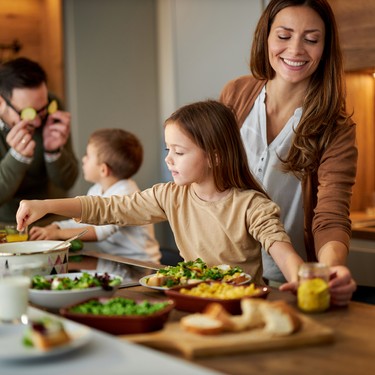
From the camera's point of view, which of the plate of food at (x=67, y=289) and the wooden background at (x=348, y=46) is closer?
the plate of food at (x=67, y=289)

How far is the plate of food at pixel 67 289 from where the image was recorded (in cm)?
152

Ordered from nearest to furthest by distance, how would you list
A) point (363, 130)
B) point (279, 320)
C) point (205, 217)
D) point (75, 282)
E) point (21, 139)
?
point (279, 320), point (75, 282), point (205, 217), point (21, 139), point (363, 130)

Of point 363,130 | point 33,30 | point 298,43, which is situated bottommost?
point 363,130

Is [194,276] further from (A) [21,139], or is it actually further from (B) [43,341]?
(A) [21,139]

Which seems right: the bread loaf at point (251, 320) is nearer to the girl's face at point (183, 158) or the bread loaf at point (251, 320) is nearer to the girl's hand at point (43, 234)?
the girl's face at point (183, 158)

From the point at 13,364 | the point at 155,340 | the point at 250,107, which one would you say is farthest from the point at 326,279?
the point at 250,107

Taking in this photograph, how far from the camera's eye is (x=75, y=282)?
160cm

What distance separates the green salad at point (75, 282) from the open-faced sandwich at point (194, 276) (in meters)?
0.12

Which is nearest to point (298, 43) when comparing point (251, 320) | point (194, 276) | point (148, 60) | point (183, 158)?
point (183, 158)

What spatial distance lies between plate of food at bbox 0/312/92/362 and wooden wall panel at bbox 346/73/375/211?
267 centimetres

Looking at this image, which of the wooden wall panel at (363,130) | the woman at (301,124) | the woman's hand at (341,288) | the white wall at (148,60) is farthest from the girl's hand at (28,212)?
the white wall at (148,60)

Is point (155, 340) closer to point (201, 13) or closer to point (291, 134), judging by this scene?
point (291, 134)

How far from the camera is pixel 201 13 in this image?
441cm

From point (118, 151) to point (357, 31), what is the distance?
1188 millimetres
